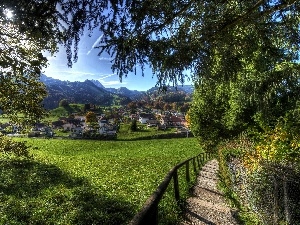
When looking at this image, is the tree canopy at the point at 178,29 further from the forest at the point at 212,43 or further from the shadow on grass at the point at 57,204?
the shadow on grass at the point at 57,204

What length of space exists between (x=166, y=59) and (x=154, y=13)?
3.13 ft

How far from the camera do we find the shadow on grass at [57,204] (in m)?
8.46

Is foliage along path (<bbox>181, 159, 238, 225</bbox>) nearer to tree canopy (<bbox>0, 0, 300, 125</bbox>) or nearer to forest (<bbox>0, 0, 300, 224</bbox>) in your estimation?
forest (<bbox>0, 0, 300, 224</bbox>)

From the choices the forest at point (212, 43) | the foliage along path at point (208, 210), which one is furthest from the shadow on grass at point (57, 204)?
the forest at point (212, 43)

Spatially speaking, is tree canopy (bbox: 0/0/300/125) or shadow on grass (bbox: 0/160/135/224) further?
shadow on grass (bbox: 0/160/135/224)

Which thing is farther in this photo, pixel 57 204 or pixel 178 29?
pixel 57 204

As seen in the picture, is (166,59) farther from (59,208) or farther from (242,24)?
(59,208)

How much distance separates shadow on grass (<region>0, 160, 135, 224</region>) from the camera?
8.46m

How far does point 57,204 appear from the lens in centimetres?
1012

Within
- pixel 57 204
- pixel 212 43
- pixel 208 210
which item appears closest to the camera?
pixel 212 43

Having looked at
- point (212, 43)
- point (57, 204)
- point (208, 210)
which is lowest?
point (208, 210)

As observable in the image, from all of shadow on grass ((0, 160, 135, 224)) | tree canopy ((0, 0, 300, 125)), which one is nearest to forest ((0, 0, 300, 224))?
tree canopy ((0, 0, 300, 125))

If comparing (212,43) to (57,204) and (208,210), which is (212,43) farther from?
(57,204)

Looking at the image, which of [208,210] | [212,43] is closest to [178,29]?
[212,43]
